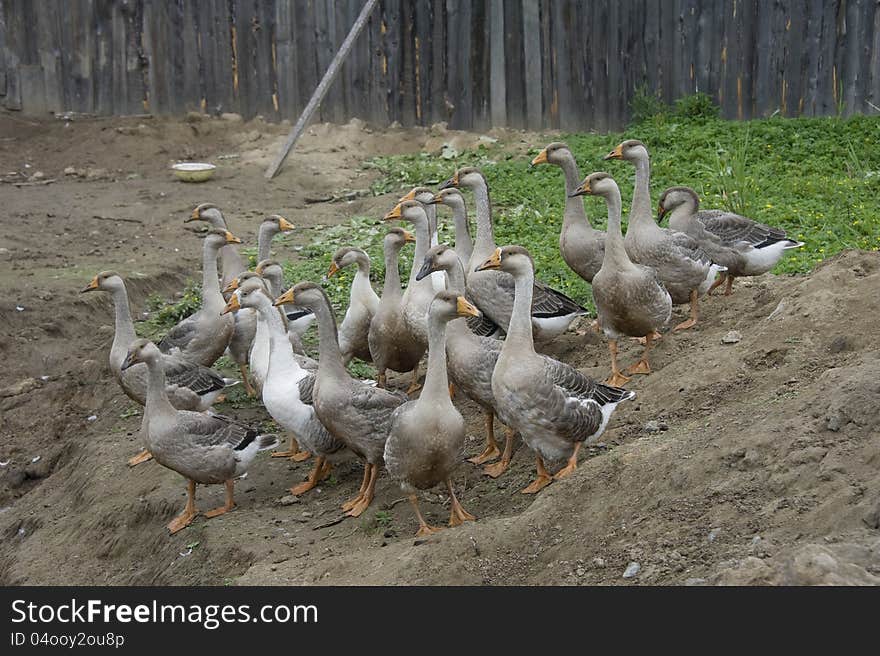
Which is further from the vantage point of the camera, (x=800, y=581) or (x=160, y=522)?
(x=160, y=522)

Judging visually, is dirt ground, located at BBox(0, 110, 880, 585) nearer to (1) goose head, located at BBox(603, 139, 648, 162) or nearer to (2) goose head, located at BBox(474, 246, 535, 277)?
(2) goose head, located at BBox(474, 246, 535, 277)

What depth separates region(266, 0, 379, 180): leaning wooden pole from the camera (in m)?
15.9

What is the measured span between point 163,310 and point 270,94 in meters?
7.37

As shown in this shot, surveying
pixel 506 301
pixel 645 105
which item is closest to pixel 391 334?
pixel 506 301

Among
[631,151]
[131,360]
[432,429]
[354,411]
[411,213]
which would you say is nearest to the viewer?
[432,429]

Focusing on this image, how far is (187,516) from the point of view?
26.3 feet

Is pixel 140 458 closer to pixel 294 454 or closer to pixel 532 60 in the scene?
pixel 294 454

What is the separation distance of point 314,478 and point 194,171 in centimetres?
843

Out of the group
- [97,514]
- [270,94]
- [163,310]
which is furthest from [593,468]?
[270,94]

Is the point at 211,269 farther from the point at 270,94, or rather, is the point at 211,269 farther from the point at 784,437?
the point at 270,94

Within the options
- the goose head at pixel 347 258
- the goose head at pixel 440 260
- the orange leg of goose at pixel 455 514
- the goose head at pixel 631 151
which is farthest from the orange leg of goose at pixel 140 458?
the goose head at pixel 631 151

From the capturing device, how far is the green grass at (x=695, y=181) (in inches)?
443

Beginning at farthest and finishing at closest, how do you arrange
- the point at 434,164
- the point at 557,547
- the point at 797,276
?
the point at 434,164, the point at 797,276, the point at 557,547

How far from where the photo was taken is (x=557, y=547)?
6.06 m
